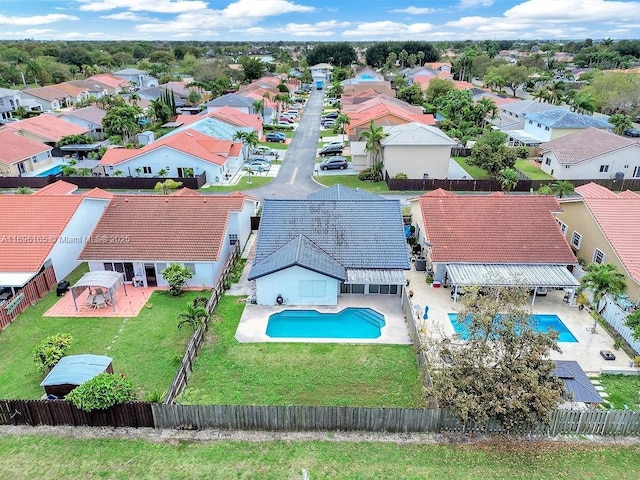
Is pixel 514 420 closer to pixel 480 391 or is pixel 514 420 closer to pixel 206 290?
pixel 480 391

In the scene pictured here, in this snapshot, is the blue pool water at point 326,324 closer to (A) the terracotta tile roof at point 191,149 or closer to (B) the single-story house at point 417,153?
(B) the single-story house at point 417,153

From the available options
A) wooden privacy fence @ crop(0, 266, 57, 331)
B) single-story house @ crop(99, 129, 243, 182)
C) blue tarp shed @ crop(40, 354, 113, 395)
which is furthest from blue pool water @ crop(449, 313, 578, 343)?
single-story house @ crop(99, 129, 243, 182)

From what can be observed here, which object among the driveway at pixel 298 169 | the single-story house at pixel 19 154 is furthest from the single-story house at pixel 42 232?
the single-story house at pixel 19 154

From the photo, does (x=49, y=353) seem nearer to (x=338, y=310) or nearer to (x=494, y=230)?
(x=338, y=310)

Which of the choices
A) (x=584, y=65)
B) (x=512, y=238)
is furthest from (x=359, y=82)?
(x=584, y=65)

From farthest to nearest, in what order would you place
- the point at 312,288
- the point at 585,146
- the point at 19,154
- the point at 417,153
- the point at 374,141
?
the point at 19,154 → the point at 585,146 → the point at 374,141 → the point at 417,153 → the point at 312,288

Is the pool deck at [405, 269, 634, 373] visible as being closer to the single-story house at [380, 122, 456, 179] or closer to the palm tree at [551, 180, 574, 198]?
the palm tree at [551, 180, 574, 198]

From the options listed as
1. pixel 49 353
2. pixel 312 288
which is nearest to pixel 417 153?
pixel 312 288
